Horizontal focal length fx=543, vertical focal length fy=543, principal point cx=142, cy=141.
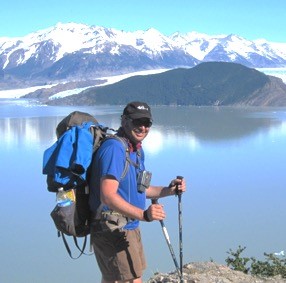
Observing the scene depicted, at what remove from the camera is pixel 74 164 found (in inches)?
73.6

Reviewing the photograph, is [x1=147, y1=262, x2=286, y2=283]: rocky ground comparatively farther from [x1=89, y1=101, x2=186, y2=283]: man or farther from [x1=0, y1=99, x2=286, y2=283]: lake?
[x1=0, y1=99, x2=286, y2=283]: lake

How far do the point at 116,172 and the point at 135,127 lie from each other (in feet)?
0.76

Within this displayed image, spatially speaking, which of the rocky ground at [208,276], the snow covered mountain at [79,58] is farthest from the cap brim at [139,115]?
the snow covered mountain at [79,58]

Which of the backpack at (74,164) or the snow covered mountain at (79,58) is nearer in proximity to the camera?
the backpack at (74,164)

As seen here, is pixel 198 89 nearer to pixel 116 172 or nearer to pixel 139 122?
pixel 139 122

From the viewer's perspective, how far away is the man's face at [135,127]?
2.03 meters

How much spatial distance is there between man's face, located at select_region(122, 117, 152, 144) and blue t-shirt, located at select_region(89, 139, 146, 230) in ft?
0.20

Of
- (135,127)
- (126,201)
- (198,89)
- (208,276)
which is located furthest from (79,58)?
(126,201)

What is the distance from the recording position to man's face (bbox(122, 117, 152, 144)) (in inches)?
79.7

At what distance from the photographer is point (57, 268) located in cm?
645

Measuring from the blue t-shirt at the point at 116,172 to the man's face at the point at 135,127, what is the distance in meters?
0.06

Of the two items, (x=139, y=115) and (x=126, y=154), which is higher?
(x=139, y=115)

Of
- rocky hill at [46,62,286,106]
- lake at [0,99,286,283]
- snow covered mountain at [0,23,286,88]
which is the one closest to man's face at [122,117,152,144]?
lake at [0,99,286,283]

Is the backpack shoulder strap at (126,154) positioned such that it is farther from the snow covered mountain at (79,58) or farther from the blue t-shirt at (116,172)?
the snow covered mountain at (79,58)
